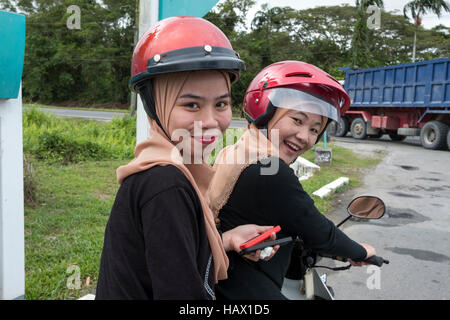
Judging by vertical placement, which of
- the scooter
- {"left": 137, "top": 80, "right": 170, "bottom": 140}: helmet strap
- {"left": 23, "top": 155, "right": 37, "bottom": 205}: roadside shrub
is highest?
{"left": 137, "top": 80, "right": 170, "bottom": 140}: helmet strap

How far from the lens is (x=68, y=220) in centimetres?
504

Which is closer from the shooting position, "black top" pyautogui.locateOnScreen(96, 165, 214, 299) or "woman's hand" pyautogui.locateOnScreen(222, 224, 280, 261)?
"black top" pyautogui.locateOnScreen(96, 165, 214, 299)

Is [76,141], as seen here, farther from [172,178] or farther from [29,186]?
[172,178]

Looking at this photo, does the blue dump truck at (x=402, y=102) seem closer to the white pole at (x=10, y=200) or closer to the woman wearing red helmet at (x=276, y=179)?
the woman wearing red helmet at (x=276, y=179)

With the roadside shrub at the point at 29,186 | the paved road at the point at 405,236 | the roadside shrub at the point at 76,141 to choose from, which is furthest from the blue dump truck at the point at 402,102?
the roadside shrub at the point at 29,186

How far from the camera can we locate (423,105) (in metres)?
15.0

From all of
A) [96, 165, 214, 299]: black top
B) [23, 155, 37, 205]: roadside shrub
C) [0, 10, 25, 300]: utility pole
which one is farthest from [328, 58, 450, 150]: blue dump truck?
[96, 165, 214, 299]: black top

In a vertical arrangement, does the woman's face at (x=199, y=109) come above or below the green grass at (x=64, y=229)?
above

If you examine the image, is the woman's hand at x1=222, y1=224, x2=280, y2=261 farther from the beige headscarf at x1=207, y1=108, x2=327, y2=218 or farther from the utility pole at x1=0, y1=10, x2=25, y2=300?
the utility pole at x1=0, y1=10, x2=25, y2=300

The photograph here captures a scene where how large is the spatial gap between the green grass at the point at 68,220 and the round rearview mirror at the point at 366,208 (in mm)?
1522

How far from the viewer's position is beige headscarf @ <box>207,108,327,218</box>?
1861mm

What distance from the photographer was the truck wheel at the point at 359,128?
59.3 feet

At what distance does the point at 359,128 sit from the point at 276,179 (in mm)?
17600

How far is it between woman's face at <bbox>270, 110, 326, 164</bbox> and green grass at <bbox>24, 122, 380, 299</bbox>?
4.42 ft
